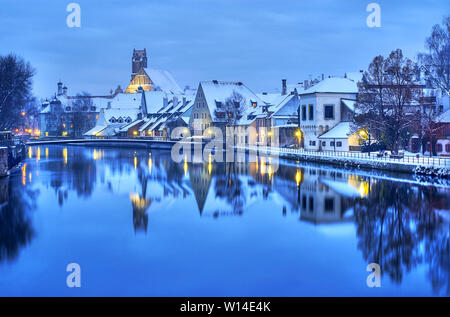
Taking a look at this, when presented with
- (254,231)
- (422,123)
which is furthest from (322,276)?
(422,123)

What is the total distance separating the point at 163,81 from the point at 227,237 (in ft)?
471

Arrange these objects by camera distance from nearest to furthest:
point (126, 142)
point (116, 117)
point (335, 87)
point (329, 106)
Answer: point (329, 106) < point (335, 87) < point (126, 142) < point (116, 117)

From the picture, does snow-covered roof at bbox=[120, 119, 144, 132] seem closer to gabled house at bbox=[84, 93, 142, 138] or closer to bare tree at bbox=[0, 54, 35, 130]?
gabled house at bbox=[84, 93, 142, 138]

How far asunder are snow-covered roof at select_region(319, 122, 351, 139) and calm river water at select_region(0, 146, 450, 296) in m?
18.0

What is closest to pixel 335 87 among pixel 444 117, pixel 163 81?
pixel 444 117

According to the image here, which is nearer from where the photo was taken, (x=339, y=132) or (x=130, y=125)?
(x=339, y=132)

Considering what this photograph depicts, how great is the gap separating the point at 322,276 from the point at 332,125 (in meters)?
46.0

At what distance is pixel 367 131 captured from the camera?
53.6 m

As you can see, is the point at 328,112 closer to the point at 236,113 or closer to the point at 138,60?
the point at 236,113

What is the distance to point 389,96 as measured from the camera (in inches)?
Answer: 1906

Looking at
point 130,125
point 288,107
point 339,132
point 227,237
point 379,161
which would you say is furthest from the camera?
point 130,125
